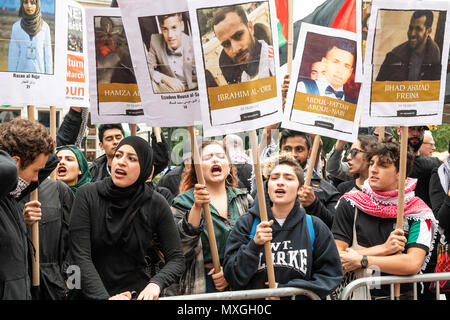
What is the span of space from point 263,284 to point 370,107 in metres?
1.47

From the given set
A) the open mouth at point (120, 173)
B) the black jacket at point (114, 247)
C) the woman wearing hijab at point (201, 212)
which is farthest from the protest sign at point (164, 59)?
the black jacket at point (114, 247)

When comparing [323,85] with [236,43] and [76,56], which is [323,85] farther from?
[76,56]

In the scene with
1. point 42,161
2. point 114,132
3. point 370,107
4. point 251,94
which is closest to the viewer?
point 42,161

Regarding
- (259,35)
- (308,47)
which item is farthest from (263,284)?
(308,47)

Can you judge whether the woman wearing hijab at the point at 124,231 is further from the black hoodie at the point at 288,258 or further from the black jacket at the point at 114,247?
the black hoodie at the point at 288,258

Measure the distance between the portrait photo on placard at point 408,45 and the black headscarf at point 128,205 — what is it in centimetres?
173

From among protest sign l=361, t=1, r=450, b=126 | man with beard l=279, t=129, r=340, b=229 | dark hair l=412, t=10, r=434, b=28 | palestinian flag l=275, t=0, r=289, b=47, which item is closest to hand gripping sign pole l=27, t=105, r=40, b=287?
man with beard l=279, t=129, r=340, b=229

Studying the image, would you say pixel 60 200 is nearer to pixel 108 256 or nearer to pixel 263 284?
pixel 108 256

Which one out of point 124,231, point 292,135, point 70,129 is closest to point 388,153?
point 292,135

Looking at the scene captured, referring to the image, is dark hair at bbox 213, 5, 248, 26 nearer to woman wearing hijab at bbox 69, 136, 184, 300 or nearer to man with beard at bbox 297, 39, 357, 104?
woman wearing hijab at bbox 69, 136, 184, 300

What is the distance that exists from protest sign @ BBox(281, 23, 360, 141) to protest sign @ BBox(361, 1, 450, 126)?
0.44 meters

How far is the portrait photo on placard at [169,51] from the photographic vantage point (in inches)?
149

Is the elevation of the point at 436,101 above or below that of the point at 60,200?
above

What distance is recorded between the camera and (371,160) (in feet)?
14.7
